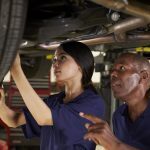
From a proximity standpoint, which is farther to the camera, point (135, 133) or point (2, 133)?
point (2, 133)

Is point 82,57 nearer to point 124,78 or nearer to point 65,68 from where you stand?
point 65,68

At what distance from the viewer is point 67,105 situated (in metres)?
1.45

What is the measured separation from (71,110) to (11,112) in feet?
1.41

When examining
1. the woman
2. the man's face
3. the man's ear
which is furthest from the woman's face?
the man's ear

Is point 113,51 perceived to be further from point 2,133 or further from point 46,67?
point 2,133

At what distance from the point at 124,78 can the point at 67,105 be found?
275 mm

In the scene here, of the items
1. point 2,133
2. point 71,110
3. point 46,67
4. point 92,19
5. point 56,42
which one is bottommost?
point 2,133

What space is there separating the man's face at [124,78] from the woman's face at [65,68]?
0.16 metres

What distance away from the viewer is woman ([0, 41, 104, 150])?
1.36 m

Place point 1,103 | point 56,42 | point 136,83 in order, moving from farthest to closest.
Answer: point 56,42 → point 1,103 → point 136,83

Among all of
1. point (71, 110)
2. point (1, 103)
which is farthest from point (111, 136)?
point (1, 103)

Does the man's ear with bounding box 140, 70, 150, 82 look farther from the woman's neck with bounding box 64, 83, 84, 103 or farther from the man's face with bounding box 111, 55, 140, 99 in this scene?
the woman's neck with bounding box 64, 83, 84, 103

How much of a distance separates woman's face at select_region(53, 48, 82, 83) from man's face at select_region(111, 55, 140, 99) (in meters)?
0.16

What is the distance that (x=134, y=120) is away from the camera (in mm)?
1529
